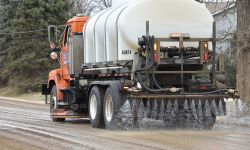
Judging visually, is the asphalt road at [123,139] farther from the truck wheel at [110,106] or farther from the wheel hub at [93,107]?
the wheel hub at [93,107]

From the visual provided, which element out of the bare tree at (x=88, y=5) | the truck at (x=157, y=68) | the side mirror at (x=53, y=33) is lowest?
the truck at (x=157, y=68)

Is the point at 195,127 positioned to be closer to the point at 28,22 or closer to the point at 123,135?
the point at 123,135

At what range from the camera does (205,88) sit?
14.1 meters

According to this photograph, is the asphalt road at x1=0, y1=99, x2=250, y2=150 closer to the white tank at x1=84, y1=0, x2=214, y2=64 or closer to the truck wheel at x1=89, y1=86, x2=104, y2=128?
the truck wheel at x1=89, y1=86, x2=104, y2=128

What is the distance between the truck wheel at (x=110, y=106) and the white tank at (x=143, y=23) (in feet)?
2.86

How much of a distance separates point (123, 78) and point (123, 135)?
1905 mm

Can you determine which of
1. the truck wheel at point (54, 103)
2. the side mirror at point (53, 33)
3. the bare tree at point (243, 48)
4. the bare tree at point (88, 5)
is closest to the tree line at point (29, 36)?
the bare tree at point (88, 5)

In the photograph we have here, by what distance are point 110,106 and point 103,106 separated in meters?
0.41

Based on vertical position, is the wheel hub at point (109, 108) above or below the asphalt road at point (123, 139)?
above

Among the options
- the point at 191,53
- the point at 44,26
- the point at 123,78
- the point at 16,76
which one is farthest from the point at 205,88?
the point at 16,76

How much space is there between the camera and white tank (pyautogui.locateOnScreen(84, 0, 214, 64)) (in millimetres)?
13906

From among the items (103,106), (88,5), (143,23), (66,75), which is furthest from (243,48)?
(88,5)

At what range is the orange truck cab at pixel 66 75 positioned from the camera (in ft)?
57.0

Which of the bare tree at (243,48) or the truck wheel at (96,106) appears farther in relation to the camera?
the bare tree at (243,48)
